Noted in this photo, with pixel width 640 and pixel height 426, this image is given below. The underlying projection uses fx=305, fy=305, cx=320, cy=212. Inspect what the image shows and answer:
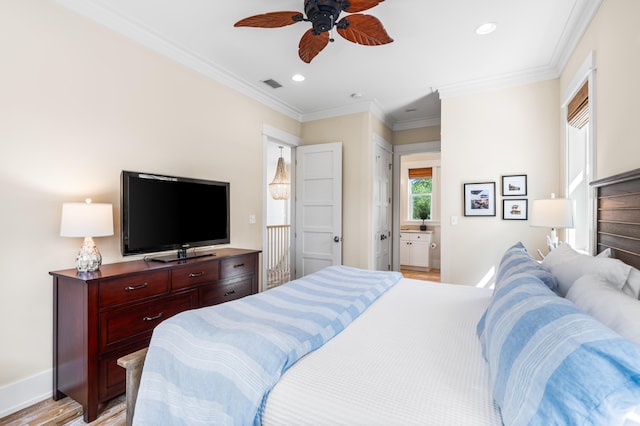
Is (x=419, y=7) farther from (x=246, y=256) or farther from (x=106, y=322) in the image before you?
(x=106, y=322)

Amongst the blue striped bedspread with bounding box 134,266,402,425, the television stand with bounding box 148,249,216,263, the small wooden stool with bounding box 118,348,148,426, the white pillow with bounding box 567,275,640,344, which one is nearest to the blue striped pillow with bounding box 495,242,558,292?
the white pillow with bounding box 567,275,640,344

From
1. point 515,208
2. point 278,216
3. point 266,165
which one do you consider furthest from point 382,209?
point 278,216

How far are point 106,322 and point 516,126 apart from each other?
4.20 metres

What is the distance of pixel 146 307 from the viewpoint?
2166mm

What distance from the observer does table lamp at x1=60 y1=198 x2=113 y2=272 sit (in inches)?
77.0

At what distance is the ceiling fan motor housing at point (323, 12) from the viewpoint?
189 cm

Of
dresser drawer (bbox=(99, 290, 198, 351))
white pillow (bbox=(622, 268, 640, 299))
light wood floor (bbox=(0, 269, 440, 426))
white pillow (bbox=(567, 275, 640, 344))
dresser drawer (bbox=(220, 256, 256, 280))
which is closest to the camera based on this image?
white pillow (bbox=(567, 275, 640, 344))

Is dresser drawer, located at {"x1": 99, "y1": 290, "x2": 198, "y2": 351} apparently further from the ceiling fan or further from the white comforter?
the ceiling fan

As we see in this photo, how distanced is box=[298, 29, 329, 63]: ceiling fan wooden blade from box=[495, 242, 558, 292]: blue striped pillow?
1971 mm

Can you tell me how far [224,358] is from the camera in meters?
1.14

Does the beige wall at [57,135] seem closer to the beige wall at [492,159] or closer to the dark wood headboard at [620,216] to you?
the beige wall at [492,159]

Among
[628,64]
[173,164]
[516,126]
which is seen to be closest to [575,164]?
[516,126]

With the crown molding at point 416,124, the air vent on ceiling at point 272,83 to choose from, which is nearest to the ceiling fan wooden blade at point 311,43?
the air vent on ceiling at point 272,83

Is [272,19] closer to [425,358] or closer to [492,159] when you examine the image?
[425,358]
